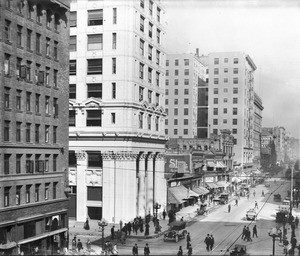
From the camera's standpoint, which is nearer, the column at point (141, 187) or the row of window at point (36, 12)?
the row of window at point (36, 12)

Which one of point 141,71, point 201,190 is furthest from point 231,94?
point 141,71

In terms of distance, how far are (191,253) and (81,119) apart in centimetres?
2603

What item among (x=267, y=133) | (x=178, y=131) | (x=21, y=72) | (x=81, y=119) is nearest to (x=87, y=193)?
(x=81, y=119)

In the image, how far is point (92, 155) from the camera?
198 feet

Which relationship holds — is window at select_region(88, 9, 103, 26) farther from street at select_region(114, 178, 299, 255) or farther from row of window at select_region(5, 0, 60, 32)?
street at select_region(114, 178, 299, 255)

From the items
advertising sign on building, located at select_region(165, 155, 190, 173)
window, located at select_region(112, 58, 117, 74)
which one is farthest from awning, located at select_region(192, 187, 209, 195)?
window, located at select_region(112, 58, 117, 74)

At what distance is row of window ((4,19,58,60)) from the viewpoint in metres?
39.4

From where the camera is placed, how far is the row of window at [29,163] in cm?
3953

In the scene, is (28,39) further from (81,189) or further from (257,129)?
(257,129)

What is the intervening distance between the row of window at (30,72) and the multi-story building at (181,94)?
79.2 m

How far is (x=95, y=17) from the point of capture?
2340 inches

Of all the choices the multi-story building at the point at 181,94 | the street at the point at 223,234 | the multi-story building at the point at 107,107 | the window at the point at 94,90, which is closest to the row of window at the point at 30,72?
the multi-story building at the point at 107,107

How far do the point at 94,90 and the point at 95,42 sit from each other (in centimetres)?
562

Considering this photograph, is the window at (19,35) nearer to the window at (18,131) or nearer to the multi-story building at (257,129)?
the window at (18,131)
